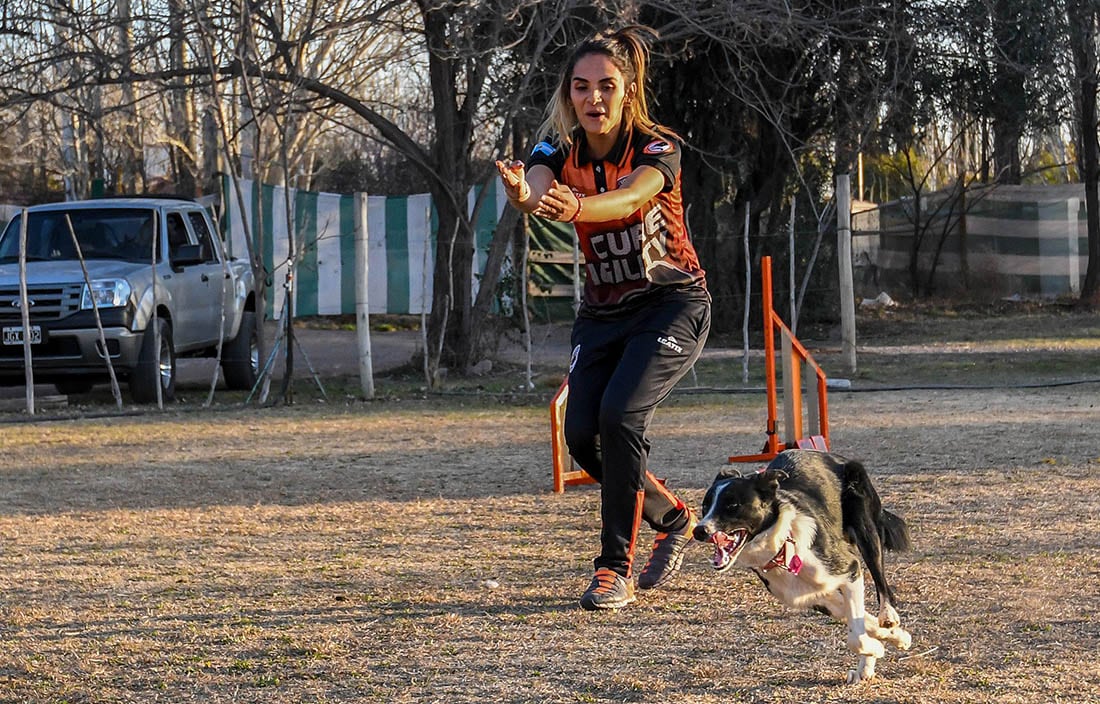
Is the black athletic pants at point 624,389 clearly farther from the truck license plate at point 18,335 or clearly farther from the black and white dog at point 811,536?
the truck license plate at point 18,335

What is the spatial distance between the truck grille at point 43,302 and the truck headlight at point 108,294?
74 millimetres

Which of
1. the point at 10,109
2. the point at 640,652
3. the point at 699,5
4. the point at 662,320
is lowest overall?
the point at 640,652

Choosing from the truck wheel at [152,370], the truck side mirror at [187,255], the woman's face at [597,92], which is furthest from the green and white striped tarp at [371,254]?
the woman's face at [597,92]

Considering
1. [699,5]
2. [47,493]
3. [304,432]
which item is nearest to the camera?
[47,493]

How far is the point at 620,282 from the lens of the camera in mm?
5176

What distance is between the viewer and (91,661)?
15.3 ft

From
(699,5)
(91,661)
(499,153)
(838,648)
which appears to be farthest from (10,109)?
(838,648)

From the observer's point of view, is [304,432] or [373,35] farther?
[373,35]

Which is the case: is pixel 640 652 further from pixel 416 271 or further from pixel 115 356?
pixel 416 271

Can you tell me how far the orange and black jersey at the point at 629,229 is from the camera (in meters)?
5.02

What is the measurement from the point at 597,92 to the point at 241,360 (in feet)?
35.4

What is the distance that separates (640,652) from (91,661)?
A: 1802mm

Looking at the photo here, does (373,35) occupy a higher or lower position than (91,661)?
higher

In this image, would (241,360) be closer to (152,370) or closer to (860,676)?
(152,370)
